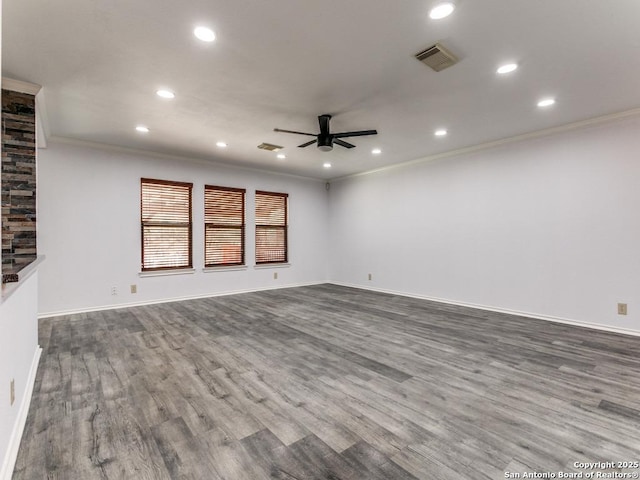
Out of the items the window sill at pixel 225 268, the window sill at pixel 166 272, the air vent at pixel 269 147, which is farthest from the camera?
the window sill at pixel 225 268

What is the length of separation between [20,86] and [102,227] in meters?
2.50

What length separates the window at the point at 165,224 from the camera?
18.3 feet

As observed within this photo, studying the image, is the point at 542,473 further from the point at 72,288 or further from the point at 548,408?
the point at 72,288

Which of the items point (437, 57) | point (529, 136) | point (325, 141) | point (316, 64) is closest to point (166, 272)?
point (325, 141)

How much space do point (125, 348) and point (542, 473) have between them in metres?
3.65

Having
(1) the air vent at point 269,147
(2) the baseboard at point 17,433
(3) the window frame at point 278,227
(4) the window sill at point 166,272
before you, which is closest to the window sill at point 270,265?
(3) the window frame at point 278,227

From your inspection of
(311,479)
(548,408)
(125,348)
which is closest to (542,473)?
(548,408)

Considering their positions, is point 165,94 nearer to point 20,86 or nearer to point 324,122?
point 20,86

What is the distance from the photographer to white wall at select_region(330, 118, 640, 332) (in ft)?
13.0

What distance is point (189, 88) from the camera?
323cm

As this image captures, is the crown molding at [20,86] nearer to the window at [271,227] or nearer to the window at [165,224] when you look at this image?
the window at [165,224]

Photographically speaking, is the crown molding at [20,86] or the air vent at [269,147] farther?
the air vent at [269,147]

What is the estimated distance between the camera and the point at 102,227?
16.9 feet

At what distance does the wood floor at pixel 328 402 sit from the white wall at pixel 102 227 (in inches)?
40.0
